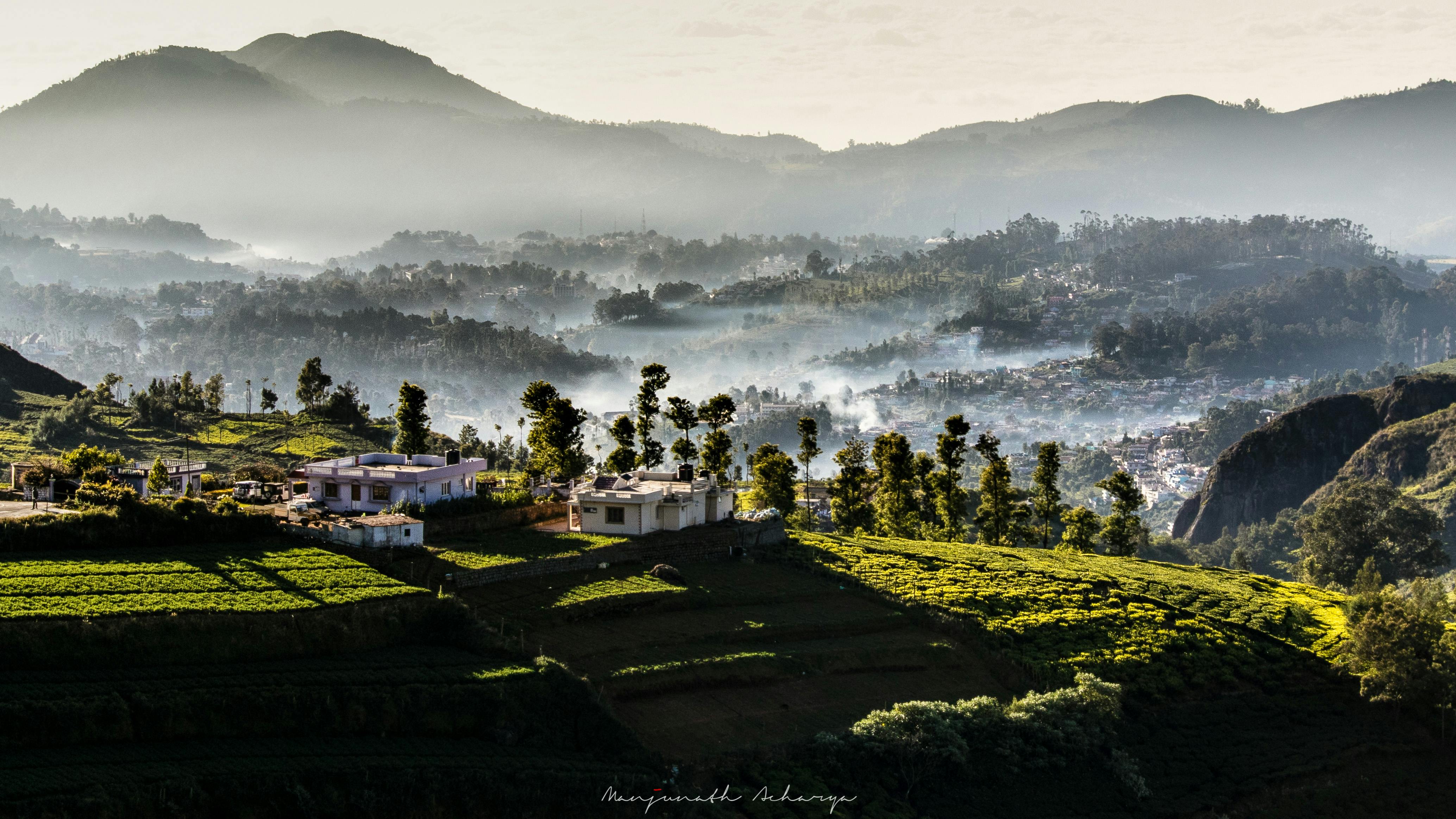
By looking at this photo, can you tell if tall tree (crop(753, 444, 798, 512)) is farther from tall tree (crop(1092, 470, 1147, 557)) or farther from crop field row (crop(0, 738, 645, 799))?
crop field row (crop(0, 738, 645, 799))

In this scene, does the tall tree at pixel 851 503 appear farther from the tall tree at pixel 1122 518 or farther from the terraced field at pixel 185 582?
the terraced field at pixel 185 582

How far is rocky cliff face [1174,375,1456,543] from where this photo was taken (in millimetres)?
127250

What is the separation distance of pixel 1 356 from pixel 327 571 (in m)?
74.8

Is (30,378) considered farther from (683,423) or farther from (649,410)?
(683,423)

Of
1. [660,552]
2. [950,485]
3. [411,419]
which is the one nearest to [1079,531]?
[950,485]

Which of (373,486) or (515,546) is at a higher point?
(373,486)

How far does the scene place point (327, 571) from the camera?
35.0 m

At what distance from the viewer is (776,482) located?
2494 inches

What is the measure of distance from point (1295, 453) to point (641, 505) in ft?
330

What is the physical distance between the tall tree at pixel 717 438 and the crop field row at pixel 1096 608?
26.0 feet

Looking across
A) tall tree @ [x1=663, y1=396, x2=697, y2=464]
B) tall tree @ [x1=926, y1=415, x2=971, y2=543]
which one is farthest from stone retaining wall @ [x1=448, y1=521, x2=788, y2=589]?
tall tree @ [x1=926, y1=415, x2=971, y2=543]

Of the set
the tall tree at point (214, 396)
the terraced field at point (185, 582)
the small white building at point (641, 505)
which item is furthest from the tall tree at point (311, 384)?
the terraced field at point (185, 582)

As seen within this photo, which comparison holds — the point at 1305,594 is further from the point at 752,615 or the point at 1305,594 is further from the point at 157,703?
the point at 157,703

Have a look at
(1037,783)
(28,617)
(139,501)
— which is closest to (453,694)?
(28,617)
